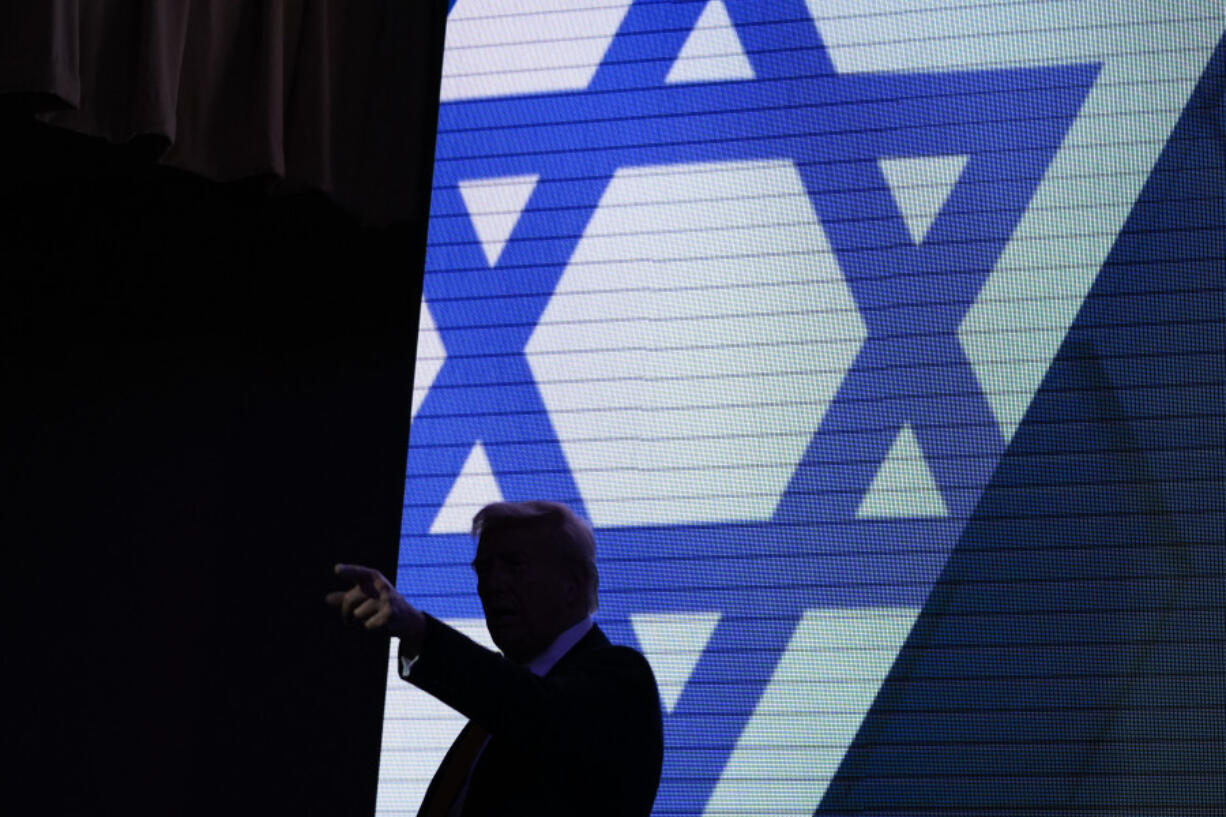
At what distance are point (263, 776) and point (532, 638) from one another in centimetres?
158

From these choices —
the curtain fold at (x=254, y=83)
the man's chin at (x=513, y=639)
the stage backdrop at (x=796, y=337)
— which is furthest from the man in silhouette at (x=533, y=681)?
the curtain fold at (x=254, y=83)

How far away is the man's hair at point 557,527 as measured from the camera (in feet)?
5.26

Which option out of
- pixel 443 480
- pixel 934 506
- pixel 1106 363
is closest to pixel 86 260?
pixel 443 480

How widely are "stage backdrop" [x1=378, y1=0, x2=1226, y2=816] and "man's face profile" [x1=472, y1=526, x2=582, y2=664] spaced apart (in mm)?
885

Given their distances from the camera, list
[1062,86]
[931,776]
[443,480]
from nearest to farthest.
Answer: [931,776] → [1062,86] → [443,480]

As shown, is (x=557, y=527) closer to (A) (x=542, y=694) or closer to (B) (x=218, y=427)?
(A) (x=542, y=694)

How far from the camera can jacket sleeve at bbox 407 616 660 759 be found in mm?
1302

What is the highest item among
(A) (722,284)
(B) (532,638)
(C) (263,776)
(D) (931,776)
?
(A) (722,284)

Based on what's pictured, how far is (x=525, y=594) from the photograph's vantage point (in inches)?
61.5

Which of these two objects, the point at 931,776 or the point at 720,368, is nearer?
the point at 931,776

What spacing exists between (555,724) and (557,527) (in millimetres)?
319

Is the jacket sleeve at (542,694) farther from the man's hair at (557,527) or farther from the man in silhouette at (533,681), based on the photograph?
the man's hair at (557,527)

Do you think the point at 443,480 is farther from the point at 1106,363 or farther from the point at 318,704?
the point at 1106,363

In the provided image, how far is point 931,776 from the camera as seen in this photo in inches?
90.0
